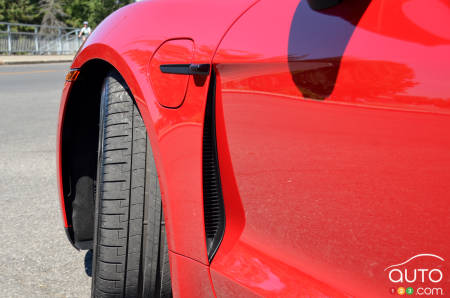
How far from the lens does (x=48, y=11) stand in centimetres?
5425

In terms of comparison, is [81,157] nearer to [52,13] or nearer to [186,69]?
[186,69]

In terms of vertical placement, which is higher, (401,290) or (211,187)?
(211,187)

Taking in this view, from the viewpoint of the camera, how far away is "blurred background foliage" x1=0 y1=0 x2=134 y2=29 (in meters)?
55.1

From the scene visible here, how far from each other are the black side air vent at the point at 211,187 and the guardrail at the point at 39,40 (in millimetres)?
23818

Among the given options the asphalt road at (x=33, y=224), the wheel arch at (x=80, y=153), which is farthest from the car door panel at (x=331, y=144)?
the asphalt road at (x=33, y=224)

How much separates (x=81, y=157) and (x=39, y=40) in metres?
29.2

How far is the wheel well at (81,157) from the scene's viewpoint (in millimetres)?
2580

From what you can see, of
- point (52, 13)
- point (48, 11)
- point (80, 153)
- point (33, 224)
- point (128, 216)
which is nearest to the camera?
point (128, 216)

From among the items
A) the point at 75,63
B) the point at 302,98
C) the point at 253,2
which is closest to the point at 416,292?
the point at 302,98

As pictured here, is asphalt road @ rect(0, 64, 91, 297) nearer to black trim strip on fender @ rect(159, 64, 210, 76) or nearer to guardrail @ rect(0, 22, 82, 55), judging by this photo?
black trim strip on fender @ rect(159, 64, 210, 76)

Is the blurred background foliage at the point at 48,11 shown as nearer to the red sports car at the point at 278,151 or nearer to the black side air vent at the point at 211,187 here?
the red sports car at the point at 278,151

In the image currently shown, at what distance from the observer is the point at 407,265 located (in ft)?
3.83

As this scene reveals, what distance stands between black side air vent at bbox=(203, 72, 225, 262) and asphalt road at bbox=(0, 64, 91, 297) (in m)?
1.20

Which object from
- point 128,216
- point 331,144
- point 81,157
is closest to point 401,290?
point 331,144
